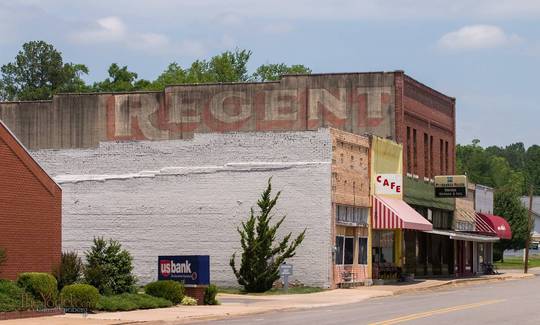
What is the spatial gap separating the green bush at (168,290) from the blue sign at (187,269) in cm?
142

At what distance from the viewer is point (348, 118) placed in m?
61.4

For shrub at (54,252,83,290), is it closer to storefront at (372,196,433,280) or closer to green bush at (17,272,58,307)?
green bush at (17,272,58,307)

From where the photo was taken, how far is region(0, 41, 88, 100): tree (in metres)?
110

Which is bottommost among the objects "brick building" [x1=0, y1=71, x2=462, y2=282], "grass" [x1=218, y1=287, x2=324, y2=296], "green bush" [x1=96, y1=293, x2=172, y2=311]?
"grass" [x1=218, y1=287, x2=324, y2=296]

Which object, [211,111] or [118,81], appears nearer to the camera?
[211,111]

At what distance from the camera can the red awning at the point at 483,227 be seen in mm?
78250

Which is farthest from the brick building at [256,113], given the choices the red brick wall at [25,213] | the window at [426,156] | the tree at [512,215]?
the tree at [512,215]

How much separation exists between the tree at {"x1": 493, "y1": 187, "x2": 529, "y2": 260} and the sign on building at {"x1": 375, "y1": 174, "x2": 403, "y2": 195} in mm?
49162

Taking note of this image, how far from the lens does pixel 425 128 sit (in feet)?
222

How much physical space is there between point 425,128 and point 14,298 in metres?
40.6

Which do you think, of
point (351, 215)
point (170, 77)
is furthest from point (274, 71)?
point (351, 215)

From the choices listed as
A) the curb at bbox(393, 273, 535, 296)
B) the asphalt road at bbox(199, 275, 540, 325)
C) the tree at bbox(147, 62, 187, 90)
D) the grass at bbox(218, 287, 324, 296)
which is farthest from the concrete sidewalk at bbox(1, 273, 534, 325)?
the tree at bbox(147, 62, 187, 90)

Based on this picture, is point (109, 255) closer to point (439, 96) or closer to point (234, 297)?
point (234, 297)

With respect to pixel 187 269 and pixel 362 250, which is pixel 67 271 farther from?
pixel 362 250
